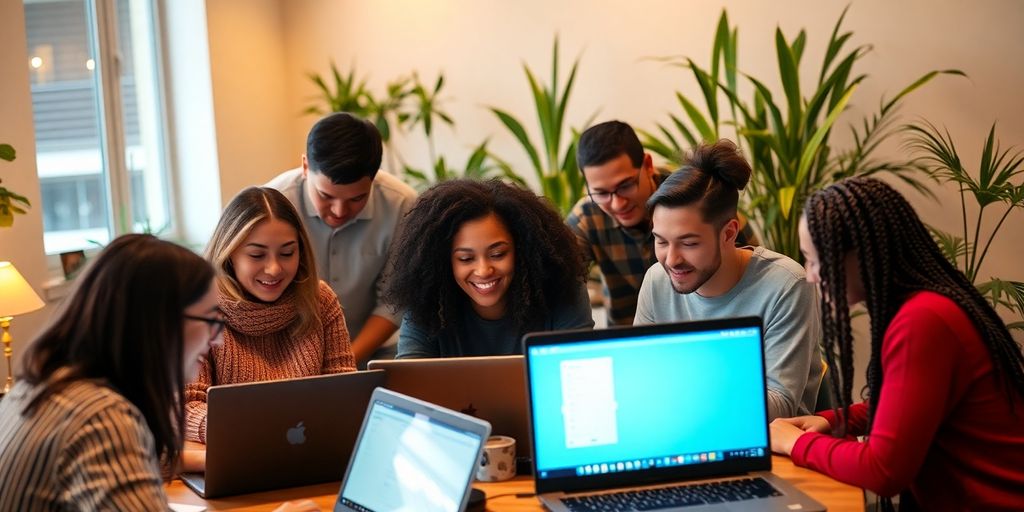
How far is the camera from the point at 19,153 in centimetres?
358

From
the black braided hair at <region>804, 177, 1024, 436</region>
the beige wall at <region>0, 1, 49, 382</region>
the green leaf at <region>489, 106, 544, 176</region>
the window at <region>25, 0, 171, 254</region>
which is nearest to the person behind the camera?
the black braided hair at <region>804, 177, 1024, 436</region>

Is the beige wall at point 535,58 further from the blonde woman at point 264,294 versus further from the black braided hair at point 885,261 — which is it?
the black braided hair at point 885,261

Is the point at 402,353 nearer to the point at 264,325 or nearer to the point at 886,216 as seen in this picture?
the point at 264,325

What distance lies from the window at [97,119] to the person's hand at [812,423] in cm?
289

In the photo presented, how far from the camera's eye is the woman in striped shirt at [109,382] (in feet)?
4.71

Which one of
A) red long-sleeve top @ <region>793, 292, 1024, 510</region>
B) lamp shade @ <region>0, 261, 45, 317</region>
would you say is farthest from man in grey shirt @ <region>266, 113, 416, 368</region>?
red long-sleeve top @ <region>793, 292, 1024, 510</region>

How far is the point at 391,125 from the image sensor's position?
5.40m

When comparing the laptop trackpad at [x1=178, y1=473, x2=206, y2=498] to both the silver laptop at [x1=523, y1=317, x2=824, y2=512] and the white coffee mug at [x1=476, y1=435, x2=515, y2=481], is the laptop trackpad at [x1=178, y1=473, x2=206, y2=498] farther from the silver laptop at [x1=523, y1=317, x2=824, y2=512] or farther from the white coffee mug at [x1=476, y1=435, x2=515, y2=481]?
the silver laptop at [x1=523, y1=317, x2=824, y2=512]

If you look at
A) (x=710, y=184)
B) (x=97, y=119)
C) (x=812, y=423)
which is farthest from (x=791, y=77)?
(x=97, y=119)

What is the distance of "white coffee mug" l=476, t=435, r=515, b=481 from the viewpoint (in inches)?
79.0

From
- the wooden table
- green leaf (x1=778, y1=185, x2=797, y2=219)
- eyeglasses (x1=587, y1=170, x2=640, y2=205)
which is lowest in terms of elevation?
the wooden table

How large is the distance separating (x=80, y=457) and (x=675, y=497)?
986mm

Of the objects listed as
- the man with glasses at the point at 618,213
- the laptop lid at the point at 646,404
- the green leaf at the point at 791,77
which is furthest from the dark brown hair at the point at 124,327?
the green leaf at the point at 791,77

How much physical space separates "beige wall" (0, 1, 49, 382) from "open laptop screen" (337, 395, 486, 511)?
2.24m
